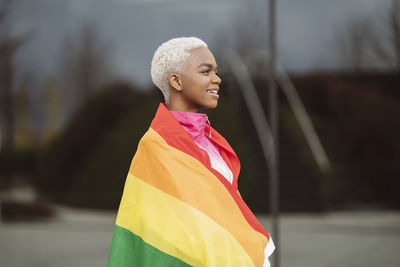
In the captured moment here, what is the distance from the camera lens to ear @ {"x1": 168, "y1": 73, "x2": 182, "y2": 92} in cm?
171

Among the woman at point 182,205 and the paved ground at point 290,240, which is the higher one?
the woman at point 182,205

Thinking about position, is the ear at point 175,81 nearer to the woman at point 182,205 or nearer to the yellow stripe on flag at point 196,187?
the woman at point 182,205

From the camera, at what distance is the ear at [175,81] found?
5.59 ft

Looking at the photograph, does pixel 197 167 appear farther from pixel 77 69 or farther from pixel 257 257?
pixel 77 69

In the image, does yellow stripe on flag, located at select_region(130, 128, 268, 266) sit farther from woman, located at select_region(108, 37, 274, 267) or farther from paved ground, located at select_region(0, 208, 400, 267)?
paved ground, located at select_region(0, 208, 400, 267)

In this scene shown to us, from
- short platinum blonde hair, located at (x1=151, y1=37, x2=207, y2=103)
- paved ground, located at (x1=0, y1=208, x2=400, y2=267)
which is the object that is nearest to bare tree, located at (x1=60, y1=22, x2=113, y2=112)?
paved ground, located at (x1=0, y1=208, x2=400, y2=267)

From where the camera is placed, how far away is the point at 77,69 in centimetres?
1153

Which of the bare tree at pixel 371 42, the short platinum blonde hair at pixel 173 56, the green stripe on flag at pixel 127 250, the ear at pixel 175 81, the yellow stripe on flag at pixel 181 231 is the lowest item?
the green stripe on flag at pixel 127 250

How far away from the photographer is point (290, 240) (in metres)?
7.55

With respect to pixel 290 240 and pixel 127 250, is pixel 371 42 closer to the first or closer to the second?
pixel 290 240

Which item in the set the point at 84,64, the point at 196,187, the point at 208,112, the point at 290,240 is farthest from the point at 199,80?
the point at 84,64

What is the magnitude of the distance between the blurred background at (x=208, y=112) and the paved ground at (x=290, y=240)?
14 centimetres

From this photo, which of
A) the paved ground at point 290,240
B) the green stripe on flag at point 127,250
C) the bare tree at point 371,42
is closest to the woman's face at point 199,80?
the green stripe on flag at point 127,250

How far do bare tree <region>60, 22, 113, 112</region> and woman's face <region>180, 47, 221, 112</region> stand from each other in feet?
32.5
